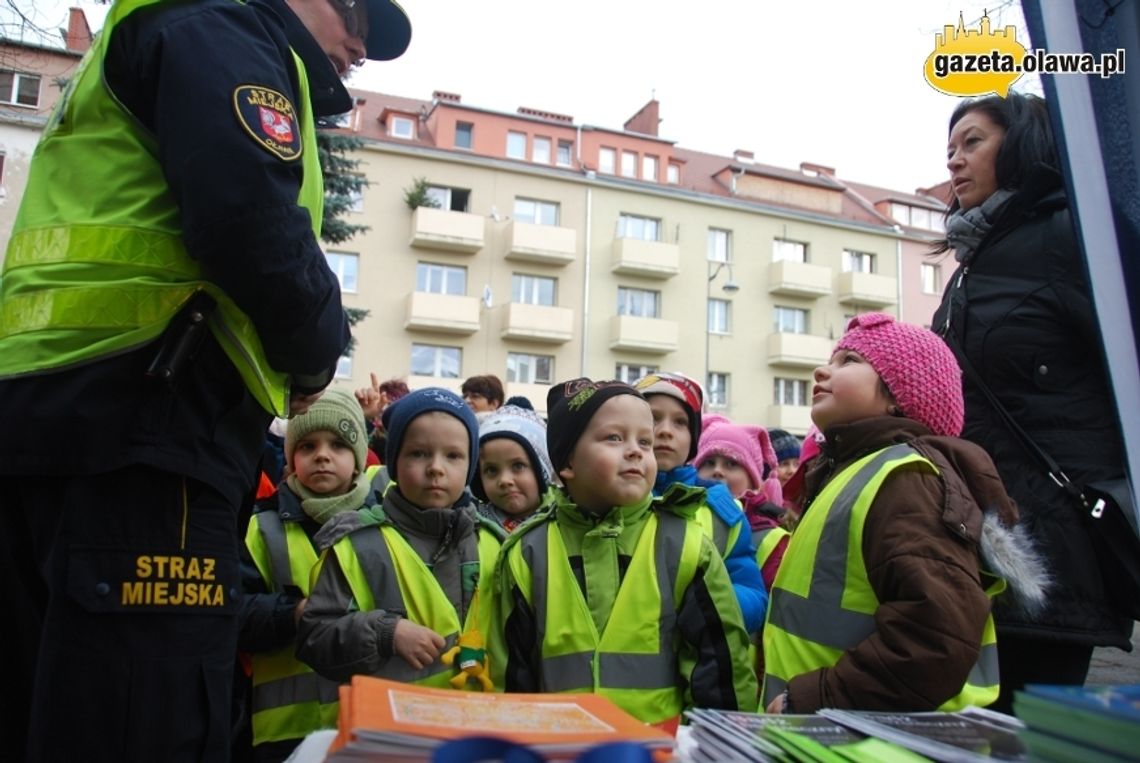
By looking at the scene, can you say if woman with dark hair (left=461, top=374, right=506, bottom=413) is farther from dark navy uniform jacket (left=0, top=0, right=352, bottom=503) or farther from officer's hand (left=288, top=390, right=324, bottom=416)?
dark navy uniform jacket (left=0, top=0, right=352, bottom=503)

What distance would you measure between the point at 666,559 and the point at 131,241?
1622 mm

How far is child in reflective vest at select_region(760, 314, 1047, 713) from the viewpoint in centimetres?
184

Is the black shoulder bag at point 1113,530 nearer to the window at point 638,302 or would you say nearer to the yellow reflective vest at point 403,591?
the yellow reflective vest at point 403,591

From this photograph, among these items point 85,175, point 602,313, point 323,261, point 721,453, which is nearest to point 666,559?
point 323,261

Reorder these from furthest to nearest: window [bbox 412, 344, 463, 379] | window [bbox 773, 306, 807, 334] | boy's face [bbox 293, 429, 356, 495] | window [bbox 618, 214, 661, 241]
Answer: window [bbox 773, 306, 807, 334] → window [bbox 618, 214, 661, 241] → window [bbox 412, 344, 463, 379] → boy's face [bbox 293, 429, 356, 495]

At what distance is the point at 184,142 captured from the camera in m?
1.76

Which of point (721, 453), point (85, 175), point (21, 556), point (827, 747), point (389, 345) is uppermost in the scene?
point (389, 345)

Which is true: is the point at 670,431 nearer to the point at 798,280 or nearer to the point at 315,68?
the point at 315,68

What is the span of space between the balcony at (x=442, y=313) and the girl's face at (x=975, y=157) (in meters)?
25.8

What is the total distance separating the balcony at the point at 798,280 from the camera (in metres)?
32.7

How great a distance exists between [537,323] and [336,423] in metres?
26.0

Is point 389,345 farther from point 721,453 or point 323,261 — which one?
point 323,261

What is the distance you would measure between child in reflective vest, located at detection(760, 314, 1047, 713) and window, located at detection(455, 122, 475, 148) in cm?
3091

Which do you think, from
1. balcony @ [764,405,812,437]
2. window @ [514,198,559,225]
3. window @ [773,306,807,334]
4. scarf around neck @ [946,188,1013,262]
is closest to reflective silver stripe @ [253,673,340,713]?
scarf around neck @ [946,188,1013,262]
